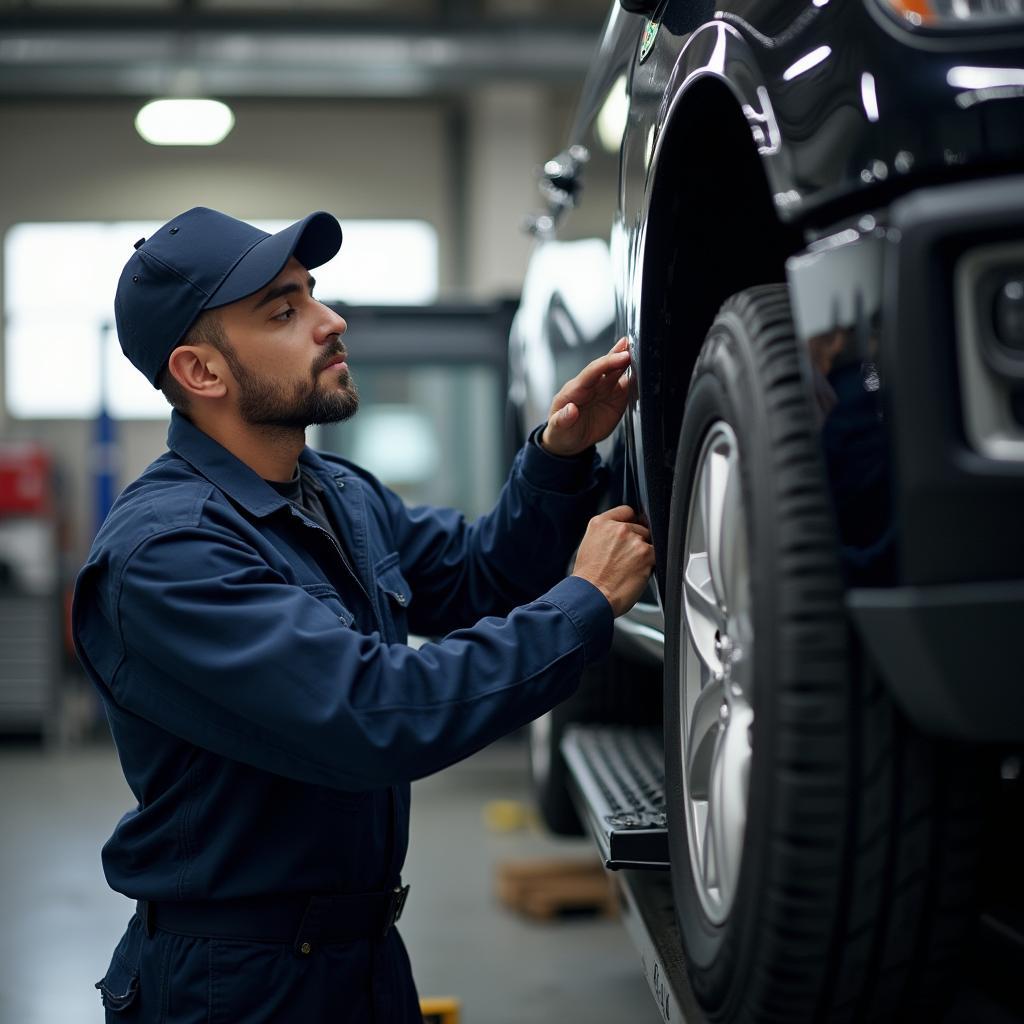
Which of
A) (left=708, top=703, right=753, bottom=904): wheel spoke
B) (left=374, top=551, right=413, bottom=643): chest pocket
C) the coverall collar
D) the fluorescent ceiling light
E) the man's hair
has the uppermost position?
the fluorescent ceiling light

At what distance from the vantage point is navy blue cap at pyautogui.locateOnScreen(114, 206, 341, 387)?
180 cm

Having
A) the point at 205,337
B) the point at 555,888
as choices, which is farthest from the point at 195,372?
the point at 555,888

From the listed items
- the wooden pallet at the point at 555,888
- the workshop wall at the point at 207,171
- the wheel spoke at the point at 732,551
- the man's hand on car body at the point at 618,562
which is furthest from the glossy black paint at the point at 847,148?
A: the workshop wall at the point at 207,171

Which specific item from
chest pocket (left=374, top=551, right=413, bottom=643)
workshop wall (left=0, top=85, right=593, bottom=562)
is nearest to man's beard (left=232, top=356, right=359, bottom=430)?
chest pocket (left=374, top=551, right=413, bottom=643)

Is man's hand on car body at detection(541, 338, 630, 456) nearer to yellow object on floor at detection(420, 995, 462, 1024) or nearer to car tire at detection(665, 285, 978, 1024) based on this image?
car tire at detection(665, 285, 978, 1024)

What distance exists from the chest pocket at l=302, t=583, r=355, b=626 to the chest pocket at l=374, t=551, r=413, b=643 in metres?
0.18

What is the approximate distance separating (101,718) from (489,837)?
4.64 m

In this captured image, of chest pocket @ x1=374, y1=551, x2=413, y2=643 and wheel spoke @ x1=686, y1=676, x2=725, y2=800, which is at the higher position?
chest pocket @ x1=374, y1=551, x2=413, y2=643

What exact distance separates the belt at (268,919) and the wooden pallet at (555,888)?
2539mm

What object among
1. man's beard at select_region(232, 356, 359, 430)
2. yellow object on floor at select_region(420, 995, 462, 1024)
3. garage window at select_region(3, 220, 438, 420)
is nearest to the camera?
man's beard at select_region(232, 356, 359, 430)

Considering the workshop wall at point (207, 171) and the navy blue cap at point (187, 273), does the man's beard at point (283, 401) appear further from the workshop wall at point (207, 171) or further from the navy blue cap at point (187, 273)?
the workshop wall at point (207, 171)

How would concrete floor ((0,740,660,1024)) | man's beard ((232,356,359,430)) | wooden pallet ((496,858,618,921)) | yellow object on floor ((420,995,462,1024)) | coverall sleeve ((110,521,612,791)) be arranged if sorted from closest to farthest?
1. coverall sleeve ((110,521,612,791))
2. man's beard ((232,356,359,430))
3. yellow object on floor ((420,995,462,1024))
4. concrete floor ((0,740,660,1024))
5. wooden pallet ((496,858,618,921))

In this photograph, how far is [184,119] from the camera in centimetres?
805

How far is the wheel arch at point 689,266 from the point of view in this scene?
1.56m
